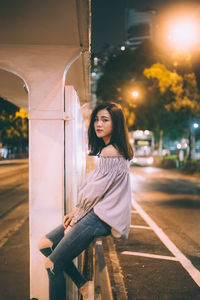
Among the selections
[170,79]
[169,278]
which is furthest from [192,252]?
[170,79]

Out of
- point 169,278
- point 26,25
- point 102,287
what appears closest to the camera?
point 26,25

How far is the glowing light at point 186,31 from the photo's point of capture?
1638 centimetres

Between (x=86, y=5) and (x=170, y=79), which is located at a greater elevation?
(x=170, y=79)

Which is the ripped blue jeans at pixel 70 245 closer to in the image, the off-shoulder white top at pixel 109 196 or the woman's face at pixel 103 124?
the off-shoulder white top at pixel 109 196

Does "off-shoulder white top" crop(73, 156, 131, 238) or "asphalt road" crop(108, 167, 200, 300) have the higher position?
"off-shoulder white top" crop(73, 156, 131, 238)

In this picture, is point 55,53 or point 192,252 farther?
point 192,252

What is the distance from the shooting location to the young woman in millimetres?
2436

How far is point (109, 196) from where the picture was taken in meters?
2.47

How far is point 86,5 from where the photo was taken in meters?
2.35

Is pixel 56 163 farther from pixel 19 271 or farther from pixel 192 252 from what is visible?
pixel 192 252

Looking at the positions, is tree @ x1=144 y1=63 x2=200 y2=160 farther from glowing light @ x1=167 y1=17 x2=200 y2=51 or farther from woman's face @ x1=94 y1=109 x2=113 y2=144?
woman's face @ x1=94 y1=109 x2=113 y2=144

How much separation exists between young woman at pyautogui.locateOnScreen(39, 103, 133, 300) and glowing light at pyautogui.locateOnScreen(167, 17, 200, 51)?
1570cm

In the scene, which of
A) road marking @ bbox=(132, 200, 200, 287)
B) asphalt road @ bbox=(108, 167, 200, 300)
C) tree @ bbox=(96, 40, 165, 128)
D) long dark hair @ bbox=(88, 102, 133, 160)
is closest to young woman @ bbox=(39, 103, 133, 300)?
long dark hair @ bbox=(88, 102, 133, 160)

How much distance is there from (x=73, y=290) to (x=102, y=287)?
357 mm
